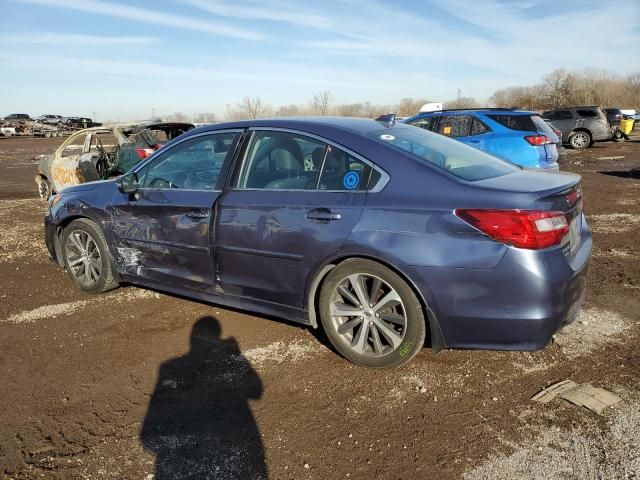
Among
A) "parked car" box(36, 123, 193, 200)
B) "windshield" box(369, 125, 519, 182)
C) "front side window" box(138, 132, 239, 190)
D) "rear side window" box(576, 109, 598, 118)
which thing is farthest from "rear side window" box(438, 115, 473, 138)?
"rear side window" box(576, 109, 598, 118)

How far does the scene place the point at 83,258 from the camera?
16.5ft

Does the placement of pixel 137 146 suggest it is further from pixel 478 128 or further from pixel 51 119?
pixel 51 119

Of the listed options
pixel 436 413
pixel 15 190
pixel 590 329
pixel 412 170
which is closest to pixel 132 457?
pixel 436 413

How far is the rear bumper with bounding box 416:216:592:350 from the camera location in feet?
9.30

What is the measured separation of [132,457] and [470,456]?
171 cm

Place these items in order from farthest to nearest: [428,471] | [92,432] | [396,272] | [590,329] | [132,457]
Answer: [590,329]
[396,272]
[92,432]
[132,457]
[428,471]

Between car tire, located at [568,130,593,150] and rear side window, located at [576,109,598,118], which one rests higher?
rear side window, located at [576,109,598,118]

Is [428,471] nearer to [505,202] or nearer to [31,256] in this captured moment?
[505,202]

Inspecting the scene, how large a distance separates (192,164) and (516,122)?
24.2ft

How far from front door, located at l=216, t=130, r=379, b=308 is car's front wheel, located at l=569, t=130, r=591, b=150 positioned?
22.2m

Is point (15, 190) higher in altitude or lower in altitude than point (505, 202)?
lower

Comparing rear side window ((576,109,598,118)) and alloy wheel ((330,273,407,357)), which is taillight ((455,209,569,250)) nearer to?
alloy wheel ((330,273,407,357))

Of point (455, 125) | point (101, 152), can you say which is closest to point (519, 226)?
point (455, 125)

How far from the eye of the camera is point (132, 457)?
2.64 metres
